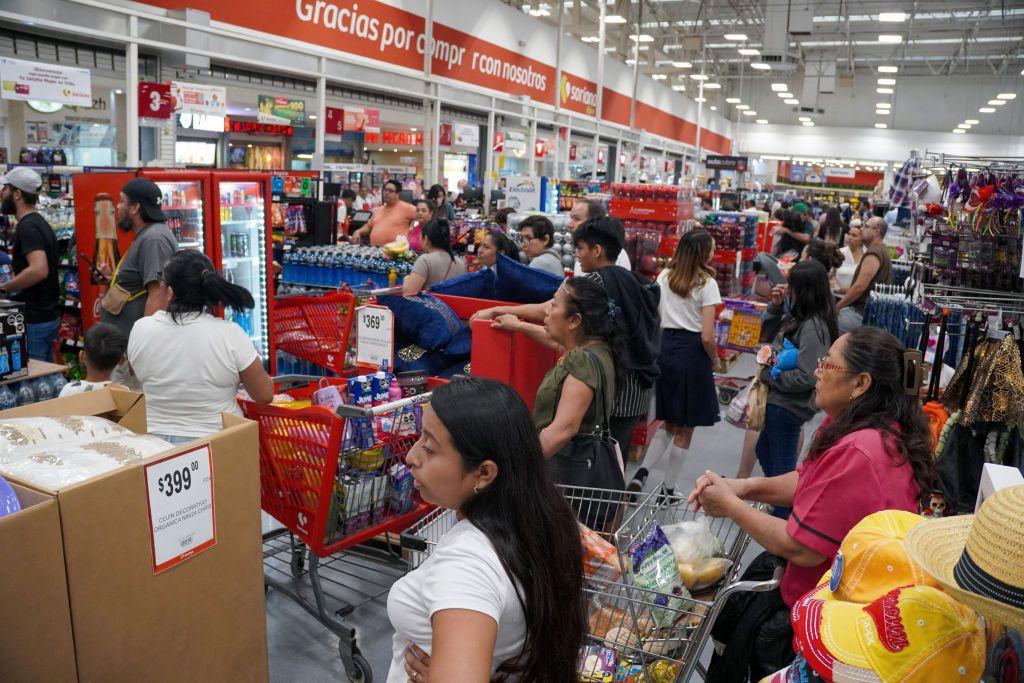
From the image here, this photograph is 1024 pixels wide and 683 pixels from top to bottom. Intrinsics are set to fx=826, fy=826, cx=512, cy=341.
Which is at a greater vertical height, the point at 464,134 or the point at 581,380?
the point at 464,134

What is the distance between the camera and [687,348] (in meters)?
5.14

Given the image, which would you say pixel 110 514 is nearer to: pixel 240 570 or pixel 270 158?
pixel 240 570

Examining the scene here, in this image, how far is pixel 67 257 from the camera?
6230mm

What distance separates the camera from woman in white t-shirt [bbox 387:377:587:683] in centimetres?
141

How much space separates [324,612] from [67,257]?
439cm

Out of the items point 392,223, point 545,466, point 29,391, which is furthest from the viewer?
point 392,223

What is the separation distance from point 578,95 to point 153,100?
1275 cm

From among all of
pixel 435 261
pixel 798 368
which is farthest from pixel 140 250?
pixel 798 368

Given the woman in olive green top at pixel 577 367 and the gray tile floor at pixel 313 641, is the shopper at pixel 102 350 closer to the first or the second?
the gray tile floor at pixel 313 641

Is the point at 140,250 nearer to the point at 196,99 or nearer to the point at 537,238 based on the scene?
the point at 537,238

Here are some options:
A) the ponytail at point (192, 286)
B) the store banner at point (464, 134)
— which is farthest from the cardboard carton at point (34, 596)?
the store banner at point (464, 134)

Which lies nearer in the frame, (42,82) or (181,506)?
(181,506)

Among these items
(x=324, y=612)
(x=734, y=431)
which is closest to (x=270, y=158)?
(x=734, y=431)

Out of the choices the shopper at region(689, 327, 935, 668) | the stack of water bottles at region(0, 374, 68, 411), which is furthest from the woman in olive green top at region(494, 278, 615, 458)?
the stack of water bottles at region(0, 374, 68, 411)
